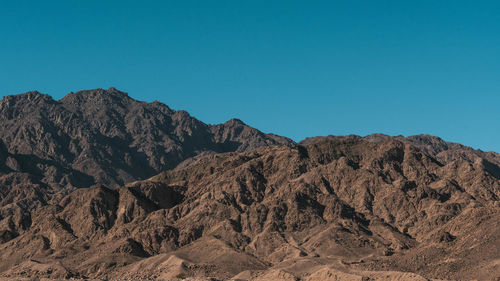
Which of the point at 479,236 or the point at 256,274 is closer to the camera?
the point at 479,236

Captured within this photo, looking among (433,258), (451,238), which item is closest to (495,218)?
(451,238)

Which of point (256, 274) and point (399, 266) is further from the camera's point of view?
point (256, 274)

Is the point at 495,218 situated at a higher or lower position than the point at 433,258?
higher

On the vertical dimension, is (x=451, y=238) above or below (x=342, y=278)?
above

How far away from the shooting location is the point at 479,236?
565 ft

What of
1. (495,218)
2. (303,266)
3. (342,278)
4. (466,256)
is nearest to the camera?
(342,278)

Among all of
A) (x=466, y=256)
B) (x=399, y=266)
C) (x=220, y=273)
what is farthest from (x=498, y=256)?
(x=220, y=273)

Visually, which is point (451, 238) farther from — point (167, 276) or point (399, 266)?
point (167, 276)

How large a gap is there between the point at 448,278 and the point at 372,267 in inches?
779

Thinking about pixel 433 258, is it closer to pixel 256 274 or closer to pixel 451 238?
pixel 451 238

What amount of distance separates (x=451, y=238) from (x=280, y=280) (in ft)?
133

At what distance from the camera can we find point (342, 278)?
15062cm

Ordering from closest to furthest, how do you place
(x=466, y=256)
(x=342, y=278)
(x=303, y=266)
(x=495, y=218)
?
(x=342, y=278) < (x=466, y=256) < (x=495, y=218) < (x=303, y=266)

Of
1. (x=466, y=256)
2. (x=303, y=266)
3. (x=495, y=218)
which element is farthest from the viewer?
(x=303, y=266)
